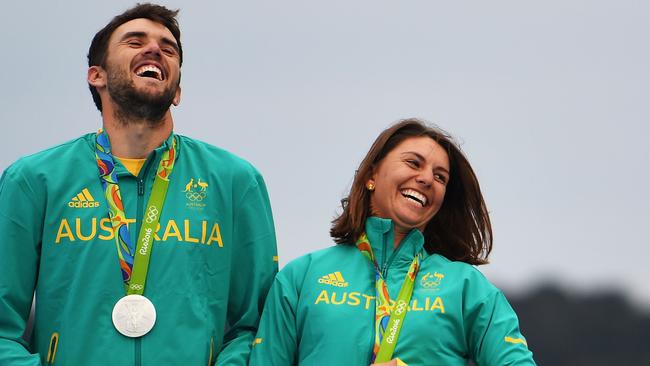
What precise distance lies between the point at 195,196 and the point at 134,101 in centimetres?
64

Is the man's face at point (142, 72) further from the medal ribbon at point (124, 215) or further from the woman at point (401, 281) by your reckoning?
the woman at point (401, 281)

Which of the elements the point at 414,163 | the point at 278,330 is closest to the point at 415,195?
the point at 414,163

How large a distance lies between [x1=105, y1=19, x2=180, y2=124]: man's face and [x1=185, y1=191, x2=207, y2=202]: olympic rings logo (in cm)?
45

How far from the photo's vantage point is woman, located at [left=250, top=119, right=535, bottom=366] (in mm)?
11422

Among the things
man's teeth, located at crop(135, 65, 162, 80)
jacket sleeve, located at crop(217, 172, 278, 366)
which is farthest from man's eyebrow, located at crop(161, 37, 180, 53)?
jacket sleeve, located at crop(217, 172, 278, 366)

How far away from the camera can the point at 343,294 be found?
11625 millimetres

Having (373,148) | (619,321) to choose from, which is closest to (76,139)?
(373,148)

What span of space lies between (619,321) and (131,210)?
167ft

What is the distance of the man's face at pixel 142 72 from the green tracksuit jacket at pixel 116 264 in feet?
0.86

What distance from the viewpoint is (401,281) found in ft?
38.3

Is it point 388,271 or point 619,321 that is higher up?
point 388,271

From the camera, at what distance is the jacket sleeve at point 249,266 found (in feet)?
38.4

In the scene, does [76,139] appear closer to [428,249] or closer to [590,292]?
[428,249]

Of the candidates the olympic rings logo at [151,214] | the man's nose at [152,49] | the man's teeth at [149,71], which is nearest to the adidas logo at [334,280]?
the olympic rings logo at [151,214]
